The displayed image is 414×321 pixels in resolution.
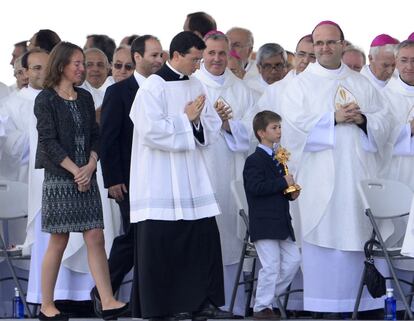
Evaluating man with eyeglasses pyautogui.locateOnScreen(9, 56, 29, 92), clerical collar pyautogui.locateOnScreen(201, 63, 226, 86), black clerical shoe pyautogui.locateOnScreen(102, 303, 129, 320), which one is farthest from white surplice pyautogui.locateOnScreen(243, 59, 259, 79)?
black clerical shoe pyautogui.locateOnScreen(102, 303, 129, 320)

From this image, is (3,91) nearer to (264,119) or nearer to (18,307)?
(18,307)

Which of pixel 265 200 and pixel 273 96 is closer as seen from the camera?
pixel 265 200

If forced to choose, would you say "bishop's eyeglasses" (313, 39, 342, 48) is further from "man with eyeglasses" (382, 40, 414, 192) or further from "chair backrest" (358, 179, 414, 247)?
"chair backrest" (358, 179, 414, 247)

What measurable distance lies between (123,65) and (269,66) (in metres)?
1.41

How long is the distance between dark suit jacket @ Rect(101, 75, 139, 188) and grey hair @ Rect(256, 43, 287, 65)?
2172 millimetres

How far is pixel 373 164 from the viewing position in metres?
13.1

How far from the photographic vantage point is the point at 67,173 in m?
11.4

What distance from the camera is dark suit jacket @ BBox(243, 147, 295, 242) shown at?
12117mm

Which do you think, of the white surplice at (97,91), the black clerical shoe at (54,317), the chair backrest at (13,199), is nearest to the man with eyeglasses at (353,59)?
the white surplice at (97,91)

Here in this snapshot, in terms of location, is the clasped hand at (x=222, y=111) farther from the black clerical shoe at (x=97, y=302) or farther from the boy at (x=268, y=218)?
the black clerical shoe at (x=97, y=302)

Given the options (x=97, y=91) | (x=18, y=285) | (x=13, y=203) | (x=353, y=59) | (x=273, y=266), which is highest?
(x=353, y=59)

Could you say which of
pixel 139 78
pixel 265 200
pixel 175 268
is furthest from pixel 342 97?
pixel 175 268

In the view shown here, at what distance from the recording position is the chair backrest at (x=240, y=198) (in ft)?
41.6

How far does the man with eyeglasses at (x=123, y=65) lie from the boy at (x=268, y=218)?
1.58m
